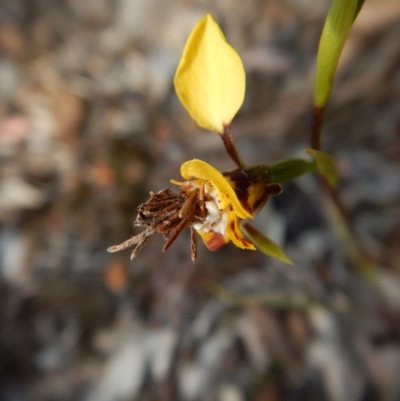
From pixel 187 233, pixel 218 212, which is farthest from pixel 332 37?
pixel 187 233

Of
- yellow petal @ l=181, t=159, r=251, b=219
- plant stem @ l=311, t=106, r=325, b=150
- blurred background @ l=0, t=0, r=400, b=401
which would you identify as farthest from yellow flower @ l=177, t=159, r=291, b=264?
blurred background @ l=0, t=0, r=400, b=401

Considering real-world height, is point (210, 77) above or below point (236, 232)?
above

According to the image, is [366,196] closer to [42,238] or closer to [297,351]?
[297,351]

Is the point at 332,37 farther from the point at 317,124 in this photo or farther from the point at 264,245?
the point at 264,245

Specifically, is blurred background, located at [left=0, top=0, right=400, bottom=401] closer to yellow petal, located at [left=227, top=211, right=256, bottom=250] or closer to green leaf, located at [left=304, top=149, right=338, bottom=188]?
green leaf, located at [left=304, top=149, right=338, bottom=188]

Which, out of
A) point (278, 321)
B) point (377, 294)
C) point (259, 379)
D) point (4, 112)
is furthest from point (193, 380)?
point (4, 112)

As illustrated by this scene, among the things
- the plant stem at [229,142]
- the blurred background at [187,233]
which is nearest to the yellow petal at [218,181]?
the plant stem at [229,142]

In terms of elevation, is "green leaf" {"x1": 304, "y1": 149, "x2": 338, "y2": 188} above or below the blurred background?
below
